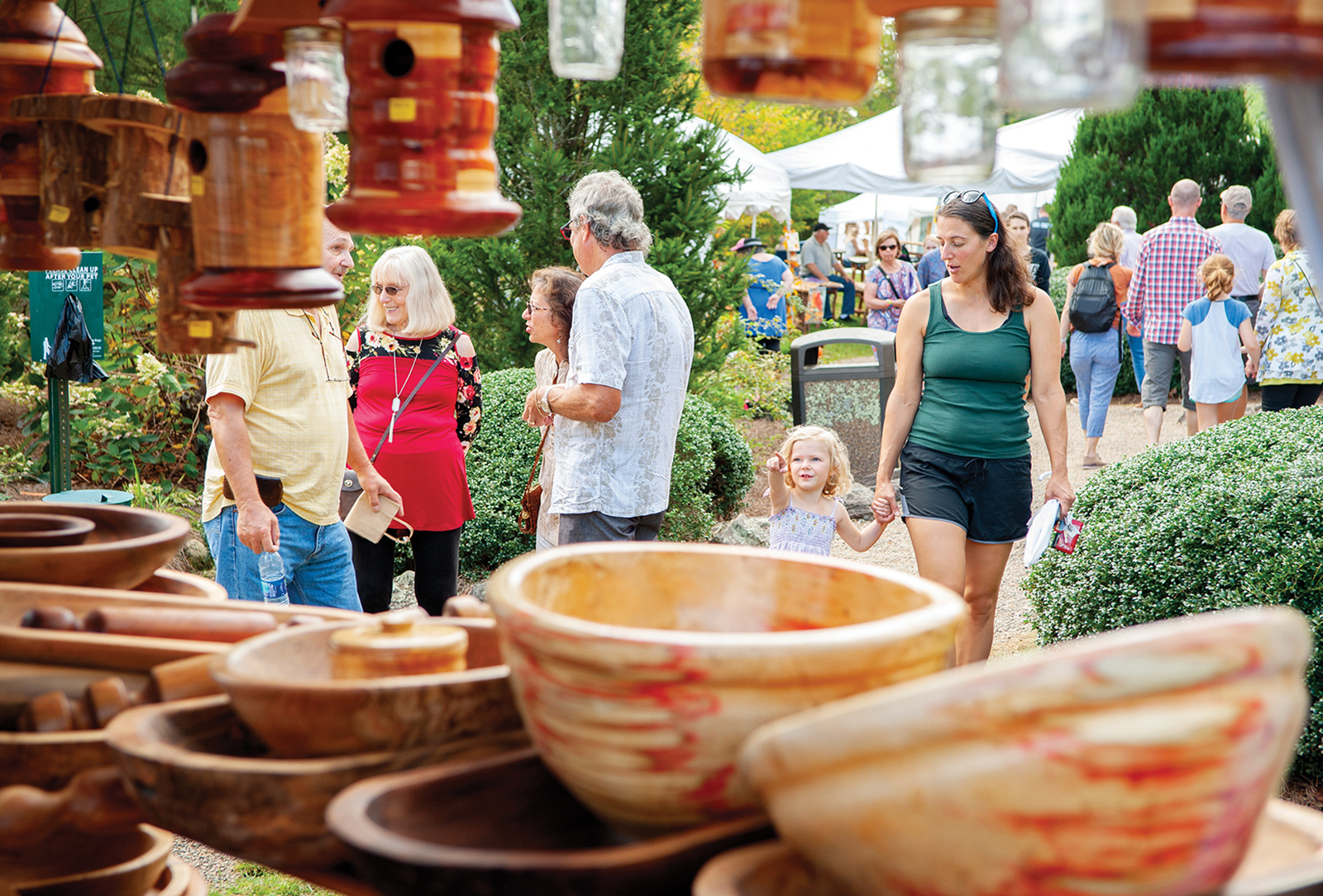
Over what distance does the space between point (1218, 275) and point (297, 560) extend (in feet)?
22.6

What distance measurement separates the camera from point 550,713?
986 millimetres

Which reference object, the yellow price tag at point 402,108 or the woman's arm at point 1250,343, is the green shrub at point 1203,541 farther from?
the woman's arm at point 1250,343

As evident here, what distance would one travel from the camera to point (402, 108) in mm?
1510

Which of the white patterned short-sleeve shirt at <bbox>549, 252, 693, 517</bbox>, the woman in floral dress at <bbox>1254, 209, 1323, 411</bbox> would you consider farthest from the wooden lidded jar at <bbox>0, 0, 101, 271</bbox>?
the woman in floral dress at <bbox>1254, 209, 1323, 411</bbox>

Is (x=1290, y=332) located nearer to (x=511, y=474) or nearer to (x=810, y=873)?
(x=511, y=474)

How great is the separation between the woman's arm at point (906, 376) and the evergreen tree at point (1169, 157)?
10497 millimetres

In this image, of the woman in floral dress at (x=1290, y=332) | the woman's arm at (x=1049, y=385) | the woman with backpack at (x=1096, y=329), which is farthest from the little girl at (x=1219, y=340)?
the woman's arm at (x=1049, y=385)

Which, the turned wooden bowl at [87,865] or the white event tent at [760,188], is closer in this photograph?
the turned wooden bowl at [87,865]

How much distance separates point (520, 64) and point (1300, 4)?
6.84 m

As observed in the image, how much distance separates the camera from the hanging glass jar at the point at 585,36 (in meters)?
1.44

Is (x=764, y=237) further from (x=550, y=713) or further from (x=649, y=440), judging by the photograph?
(x=550, y=713)

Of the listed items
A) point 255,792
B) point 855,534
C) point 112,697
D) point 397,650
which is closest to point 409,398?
point 855,534

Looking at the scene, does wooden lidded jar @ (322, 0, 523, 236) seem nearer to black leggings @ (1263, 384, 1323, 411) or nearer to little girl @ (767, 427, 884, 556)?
little girl @ (767, 427, 884, 556)

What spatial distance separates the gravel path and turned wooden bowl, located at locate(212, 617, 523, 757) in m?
4.13
